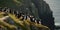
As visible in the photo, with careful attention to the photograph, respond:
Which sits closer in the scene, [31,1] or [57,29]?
[31,1]

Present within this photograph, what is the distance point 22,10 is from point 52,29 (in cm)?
492

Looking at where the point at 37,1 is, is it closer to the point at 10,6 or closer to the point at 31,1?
the point at 31,1

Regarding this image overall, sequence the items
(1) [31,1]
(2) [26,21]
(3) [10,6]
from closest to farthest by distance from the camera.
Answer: (2) [26,21] < (3) [10,6] < (1) [31,1]

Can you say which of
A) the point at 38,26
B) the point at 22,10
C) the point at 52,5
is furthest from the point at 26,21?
the point at 52,5

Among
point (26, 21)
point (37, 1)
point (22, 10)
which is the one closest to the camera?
point (26, 21)

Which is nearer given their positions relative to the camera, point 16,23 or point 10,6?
point 16,23

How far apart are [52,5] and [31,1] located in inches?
219

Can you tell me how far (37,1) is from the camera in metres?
15.6

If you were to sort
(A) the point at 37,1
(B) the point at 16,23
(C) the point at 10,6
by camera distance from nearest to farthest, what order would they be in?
(B) the point at 16,23 < (C) the point at 10,6 < (A) the point at 37,1

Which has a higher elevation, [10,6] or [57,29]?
[10,6]

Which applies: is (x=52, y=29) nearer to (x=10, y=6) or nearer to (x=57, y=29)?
(x=57, y=29)

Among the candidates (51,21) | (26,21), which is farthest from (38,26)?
(51,21)

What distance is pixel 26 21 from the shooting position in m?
A: 8.77

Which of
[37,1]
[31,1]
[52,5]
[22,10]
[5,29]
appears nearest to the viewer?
[5,29]
